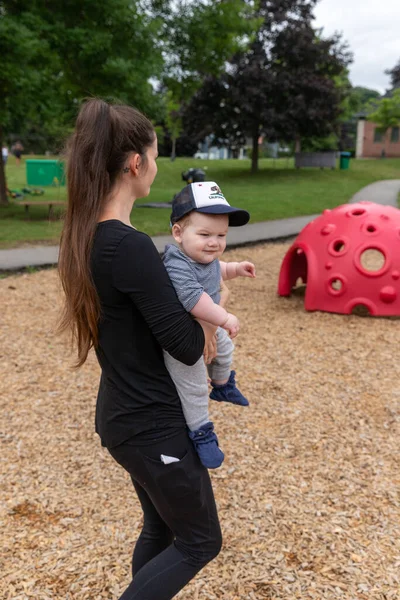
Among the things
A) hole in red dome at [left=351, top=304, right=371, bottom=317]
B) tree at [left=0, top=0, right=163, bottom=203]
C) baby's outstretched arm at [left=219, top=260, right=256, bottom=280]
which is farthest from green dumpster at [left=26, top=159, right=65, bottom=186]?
baby's outstretched arm at [left=219, top=260, right=256, bottom=280]

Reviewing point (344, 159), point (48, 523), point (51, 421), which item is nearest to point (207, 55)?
point (51, 421)

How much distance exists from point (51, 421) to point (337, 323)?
3.56 meters

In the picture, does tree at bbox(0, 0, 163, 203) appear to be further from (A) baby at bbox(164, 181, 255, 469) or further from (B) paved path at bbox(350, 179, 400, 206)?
(A) baby at bbox(164, 181, 255, 469)

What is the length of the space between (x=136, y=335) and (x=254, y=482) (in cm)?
200

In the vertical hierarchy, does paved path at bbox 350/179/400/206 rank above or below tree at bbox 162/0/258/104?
below

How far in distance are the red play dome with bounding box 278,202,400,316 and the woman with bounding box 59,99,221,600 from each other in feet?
16.5

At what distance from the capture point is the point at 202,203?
1725 millimetres

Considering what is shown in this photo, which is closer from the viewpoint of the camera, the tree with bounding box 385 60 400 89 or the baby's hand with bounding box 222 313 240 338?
the baby's hand with bounding box 222 313 240 338

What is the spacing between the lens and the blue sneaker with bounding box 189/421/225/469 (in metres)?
1.74

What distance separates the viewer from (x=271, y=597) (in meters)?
2.49

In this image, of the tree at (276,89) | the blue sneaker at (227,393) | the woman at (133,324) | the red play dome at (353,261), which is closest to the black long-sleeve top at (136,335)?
the woman at (133,324)

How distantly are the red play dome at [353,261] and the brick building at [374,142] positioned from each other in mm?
51394

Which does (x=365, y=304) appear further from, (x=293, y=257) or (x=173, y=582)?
(x=173, y=582)

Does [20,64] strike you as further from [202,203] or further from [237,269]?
[202,203]
